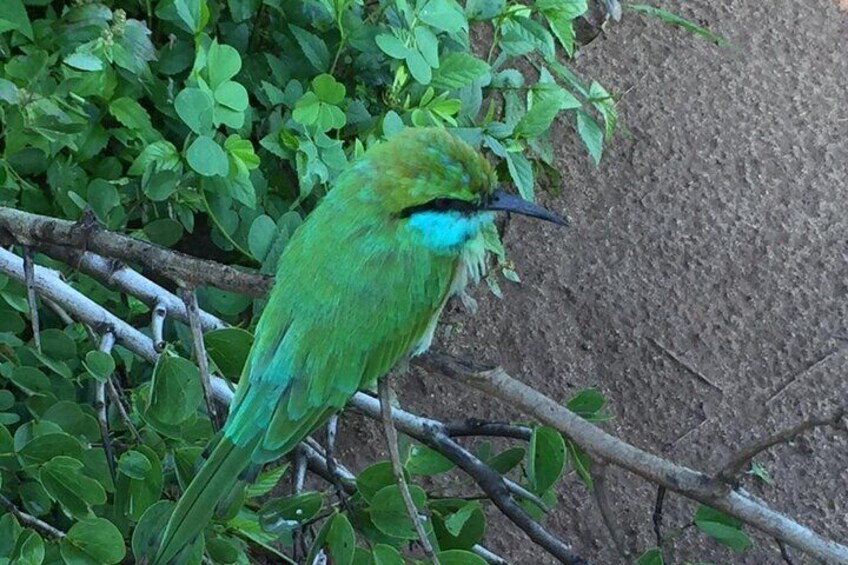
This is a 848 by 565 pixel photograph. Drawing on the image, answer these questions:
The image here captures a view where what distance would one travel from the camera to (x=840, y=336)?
9.45ft

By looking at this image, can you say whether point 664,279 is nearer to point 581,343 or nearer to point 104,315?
point 581,343

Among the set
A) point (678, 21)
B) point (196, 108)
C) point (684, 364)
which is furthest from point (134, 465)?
point (678, 21)

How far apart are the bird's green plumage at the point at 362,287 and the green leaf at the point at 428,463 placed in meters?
0.15

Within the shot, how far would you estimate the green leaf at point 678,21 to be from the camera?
Result: 3.00m

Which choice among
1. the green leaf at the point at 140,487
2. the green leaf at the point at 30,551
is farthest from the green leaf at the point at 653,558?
the green leaf at the point at 30,551

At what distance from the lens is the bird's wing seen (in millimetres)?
1433

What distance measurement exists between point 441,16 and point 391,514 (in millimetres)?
1166

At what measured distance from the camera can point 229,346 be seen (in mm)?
1482

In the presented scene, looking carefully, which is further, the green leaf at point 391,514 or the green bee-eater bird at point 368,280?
the green bee-eater bird at point 368,280

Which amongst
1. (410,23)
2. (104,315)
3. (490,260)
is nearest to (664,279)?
(490,260)

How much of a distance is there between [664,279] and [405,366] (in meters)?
1.55

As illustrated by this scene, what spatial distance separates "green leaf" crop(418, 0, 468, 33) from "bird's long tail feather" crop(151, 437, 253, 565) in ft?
3.61

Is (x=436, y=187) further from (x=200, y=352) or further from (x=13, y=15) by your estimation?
(x=13, y=15)

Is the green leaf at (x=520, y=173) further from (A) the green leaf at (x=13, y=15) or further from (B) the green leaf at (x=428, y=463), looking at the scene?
(A) the green leaf at (x=13, y=15)
